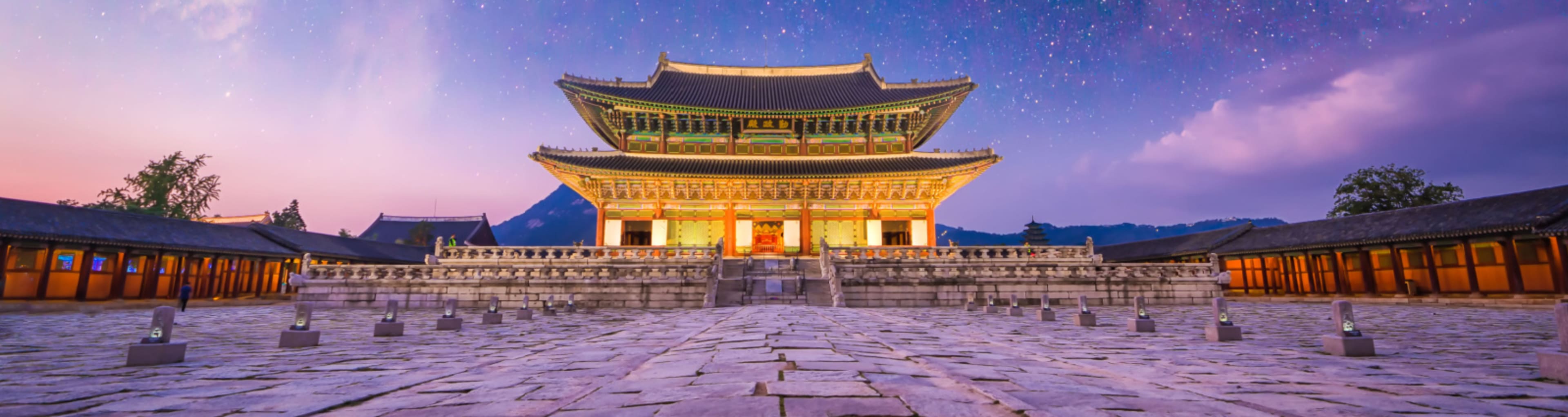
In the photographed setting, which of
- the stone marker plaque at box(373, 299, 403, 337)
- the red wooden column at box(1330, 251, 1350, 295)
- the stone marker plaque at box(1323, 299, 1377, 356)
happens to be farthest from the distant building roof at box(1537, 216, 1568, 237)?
the stone marker plaque at box(373, 299, 403, 337)

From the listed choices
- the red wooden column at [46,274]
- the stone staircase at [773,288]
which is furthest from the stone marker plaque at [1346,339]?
the red wooden column at [46,274]

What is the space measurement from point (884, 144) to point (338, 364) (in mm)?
26464

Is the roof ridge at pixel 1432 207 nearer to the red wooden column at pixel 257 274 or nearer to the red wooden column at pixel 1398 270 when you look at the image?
the red wooden column at pixel 1398 270

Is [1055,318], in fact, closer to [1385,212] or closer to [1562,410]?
[1562,410]

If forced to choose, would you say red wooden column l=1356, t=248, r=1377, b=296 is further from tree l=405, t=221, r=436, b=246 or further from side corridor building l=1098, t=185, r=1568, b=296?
tree l=405, t=221, r=436, b=246

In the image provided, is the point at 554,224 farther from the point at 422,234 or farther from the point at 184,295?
the point at 184,295

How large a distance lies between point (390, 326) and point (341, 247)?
28.2 metres

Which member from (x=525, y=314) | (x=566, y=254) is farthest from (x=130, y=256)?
(x=525, y=314)

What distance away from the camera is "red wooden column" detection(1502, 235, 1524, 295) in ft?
55.4

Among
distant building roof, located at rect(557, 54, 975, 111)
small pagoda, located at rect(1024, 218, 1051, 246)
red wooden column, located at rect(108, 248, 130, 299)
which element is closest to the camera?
red wooden column, located at rect(108, 248, 130, 299)

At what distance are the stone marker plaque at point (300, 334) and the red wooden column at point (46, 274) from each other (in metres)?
19.1

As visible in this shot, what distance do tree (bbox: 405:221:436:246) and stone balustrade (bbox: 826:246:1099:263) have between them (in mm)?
35823

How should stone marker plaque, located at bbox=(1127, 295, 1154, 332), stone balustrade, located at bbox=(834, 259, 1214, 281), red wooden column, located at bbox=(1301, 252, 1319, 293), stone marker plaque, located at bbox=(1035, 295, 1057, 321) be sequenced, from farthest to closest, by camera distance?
red wooden column, located at bbox=(1301, 252, 1319, 293), stone balustrade, located at bbox=(834, 259, 1214, 281), stone marker plaque, located at bbox=(1035, 295, 1057, 321), stone marker plaque, located at bbox=(1127, 295, 1154, 332)

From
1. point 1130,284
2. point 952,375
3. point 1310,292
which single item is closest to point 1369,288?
point 1310,292
